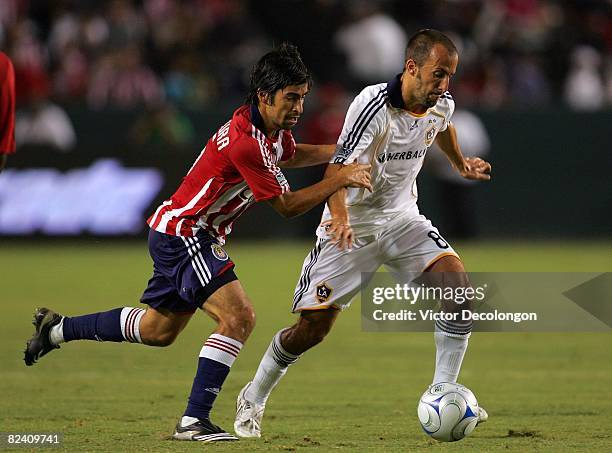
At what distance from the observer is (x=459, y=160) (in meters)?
7.82

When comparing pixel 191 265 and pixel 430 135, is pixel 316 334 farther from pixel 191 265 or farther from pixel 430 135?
pixel 430 135

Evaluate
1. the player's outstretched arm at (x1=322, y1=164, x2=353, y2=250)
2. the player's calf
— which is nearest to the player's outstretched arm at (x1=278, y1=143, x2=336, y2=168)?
the player's outstretched arm at (x1=322, y1=164, x2=353, y2=250)

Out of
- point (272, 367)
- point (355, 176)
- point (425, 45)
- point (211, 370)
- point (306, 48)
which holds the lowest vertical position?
point (211, 370)

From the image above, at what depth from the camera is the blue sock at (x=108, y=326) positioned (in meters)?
7.27

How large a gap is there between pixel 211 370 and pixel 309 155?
1.46 m

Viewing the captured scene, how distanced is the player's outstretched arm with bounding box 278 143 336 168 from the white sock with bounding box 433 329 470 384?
4.16 feet

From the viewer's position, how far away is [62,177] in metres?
17.9

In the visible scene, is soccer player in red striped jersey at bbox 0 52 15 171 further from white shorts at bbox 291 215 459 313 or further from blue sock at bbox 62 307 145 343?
white shorts at bbox 291 215 459 313

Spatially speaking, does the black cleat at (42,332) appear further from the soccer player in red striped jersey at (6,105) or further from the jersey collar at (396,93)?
the jersey collar at (396,93)

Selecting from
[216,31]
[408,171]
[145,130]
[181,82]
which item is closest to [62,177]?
[145,130]

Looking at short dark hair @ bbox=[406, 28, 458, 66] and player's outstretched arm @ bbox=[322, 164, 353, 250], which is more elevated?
short dark hair @ bbox=[406, 28, 458, 66]

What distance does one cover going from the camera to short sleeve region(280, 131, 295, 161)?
7076mm

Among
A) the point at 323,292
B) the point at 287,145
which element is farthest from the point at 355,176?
the point at 323,292

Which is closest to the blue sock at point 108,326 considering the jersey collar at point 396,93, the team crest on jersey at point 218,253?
the team crest on jersey at point 218,253
